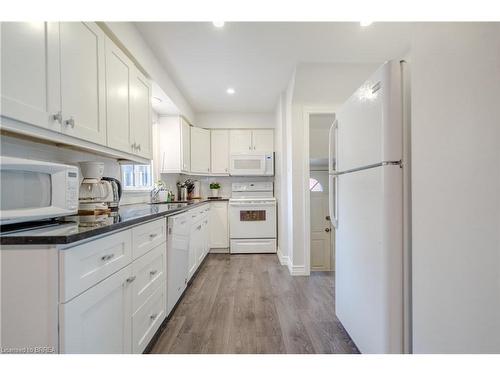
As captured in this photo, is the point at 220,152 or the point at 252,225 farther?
the point at 220,152

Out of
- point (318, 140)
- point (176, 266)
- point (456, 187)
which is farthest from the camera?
point (318, 140)

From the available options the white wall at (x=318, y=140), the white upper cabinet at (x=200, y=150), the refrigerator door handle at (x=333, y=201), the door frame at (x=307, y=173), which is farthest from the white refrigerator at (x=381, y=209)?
the white upper cabinet at (x=200, y=150)

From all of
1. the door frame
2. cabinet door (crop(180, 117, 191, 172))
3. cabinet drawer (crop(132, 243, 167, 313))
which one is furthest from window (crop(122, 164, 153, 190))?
the door frame

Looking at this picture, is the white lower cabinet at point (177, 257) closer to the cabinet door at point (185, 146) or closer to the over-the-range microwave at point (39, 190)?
the over-the-range microwave at point (39, 190)

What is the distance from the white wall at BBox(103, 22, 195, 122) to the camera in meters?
1.70

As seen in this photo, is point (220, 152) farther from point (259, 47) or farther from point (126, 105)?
point (126, 105)

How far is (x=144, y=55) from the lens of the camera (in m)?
2.12

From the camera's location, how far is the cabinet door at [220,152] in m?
4.25

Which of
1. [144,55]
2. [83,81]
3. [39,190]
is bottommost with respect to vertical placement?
[39,190]

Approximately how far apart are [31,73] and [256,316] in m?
2.09

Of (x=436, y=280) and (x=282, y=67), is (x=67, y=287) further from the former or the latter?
(x=282, y=67)

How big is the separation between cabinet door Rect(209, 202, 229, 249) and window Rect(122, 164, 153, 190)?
123 cm

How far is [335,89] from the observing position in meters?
2.77

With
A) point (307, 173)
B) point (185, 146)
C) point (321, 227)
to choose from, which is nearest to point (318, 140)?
point (307, 173)
